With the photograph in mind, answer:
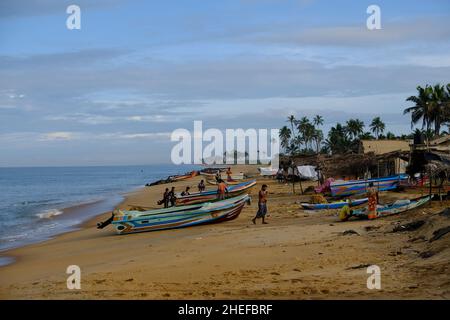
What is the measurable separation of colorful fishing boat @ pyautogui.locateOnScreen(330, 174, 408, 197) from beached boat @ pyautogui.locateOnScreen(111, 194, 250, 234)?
8.99 m

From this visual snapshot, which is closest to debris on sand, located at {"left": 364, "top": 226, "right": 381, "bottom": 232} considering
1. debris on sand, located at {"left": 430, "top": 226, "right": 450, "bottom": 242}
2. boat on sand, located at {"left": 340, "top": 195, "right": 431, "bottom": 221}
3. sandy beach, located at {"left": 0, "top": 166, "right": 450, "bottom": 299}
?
sandy beach, located at {"left": 0, "top": 166, "right": 450, "bottom": 299}

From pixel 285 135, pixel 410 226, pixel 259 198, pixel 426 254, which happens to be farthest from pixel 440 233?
pixel 285 135

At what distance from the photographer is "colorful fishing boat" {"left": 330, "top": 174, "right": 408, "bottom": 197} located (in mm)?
27562

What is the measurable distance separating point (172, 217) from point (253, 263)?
915cm

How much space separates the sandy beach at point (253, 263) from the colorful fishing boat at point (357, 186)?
906 centimetres

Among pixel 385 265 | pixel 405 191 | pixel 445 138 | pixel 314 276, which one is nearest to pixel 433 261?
pixel 385 265

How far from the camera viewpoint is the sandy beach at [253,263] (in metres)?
8.45

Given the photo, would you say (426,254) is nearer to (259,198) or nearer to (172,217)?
(259,198)

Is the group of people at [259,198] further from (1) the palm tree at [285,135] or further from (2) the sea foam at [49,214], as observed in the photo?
(1) the palm tree at [285,135]

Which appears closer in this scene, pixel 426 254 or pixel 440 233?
pixel 426 254

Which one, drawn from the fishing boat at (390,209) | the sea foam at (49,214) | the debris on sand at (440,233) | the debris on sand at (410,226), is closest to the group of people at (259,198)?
the fishing boat at (390,209)

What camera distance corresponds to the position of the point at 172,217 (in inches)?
794

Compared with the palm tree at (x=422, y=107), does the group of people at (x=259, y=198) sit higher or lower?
lower
